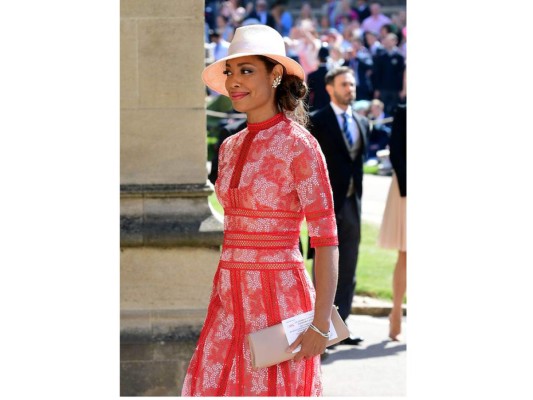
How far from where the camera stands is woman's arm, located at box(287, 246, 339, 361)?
4.66 metres

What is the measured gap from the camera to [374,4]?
85.9 ft

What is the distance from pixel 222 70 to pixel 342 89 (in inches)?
168

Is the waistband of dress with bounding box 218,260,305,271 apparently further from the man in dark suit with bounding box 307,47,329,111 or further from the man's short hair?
the man in dark suit with bounding box 307,47,329,111

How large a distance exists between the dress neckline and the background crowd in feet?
39.6

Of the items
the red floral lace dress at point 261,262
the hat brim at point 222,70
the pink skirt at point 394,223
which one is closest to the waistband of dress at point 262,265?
the red floral lace dress at point 261,262

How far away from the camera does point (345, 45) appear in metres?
24.4

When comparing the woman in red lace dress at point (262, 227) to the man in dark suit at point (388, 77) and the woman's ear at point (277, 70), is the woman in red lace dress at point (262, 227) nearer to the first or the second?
the woman's ear at point (277, 70)

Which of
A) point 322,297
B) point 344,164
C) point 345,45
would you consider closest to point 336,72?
point 344,164

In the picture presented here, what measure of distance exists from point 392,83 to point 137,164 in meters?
15.7

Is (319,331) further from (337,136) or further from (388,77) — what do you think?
→ (388,77)

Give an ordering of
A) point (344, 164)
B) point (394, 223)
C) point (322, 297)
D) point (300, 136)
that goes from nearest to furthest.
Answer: point (322, 297) < point (300, 136) < point (344, 164) < point (394, 223)

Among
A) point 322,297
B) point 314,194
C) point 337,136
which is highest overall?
point 337,136

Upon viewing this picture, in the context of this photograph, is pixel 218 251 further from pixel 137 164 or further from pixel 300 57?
pixel 300 57

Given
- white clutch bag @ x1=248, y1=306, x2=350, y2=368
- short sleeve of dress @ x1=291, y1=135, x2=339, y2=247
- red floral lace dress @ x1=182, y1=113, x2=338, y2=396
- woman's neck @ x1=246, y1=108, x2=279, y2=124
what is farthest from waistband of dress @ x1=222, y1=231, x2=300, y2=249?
woman's neck @ x1=246, y1=108, x2=279, y2=124
